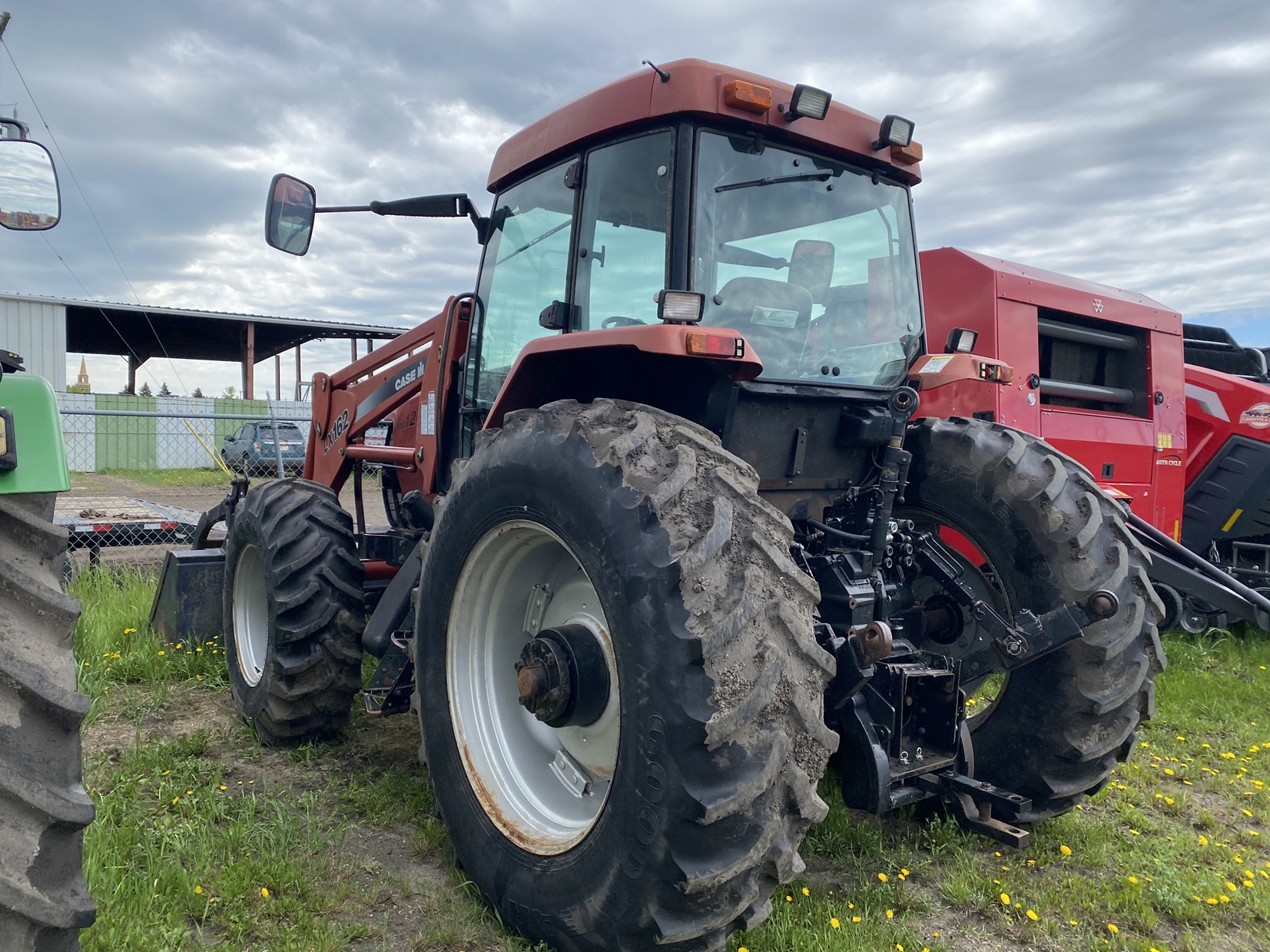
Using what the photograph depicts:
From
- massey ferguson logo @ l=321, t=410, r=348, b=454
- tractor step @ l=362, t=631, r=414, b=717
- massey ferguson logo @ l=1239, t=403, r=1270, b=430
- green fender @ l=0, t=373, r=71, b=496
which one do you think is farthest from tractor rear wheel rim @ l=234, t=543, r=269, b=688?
massey ferguson logo @ l=1239, t=403, r=1270, b=430

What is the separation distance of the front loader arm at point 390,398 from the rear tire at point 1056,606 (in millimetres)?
2297

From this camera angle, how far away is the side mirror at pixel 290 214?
3670 millimetres

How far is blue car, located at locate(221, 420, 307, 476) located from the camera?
19047 mm

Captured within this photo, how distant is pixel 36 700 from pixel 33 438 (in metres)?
0.50

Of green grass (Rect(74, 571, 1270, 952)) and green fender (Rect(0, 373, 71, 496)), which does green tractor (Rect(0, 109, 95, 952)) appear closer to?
green fender (Rect(0, 373, 71, 496))

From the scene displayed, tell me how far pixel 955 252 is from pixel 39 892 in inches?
254

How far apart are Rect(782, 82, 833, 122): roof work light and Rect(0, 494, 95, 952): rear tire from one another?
2.28 m

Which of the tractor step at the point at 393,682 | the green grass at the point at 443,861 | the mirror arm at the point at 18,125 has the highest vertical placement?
the mirror arm at the point at 18,125

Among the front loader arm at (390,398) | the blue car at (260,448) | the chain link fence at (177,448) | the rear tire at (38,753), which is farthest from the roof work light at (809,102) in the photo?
the blue car at (260,448)

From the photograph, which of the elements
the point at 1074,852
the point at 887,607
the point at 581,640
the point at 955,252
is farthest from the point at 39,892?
the point at 955,252

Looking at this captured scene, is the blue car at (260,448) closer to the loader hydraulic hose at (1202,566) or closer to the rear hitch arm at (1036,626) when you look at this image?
the loader hydraulic hose at (1202,566)

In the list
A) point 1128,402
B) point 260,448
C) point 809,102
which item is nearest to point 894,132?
point 809,102

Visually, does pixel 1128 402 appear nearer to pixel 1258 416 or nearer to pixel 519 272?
pixel 1258 416

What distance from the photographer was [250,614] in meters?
4.46
